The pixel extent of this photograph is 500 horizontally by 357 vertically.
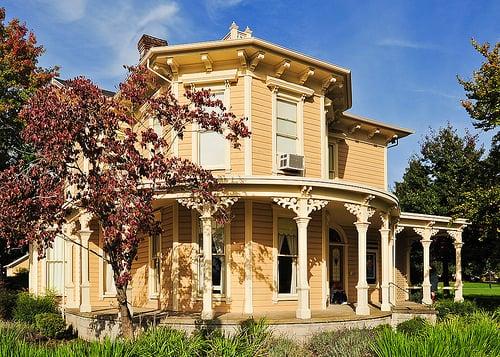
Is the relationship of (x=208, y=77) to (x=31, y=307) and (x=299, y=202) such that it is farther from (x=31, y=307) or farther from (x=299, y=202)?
(x=31, y=307)

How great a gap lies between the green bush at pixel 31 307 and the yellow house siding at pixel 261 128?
905cm

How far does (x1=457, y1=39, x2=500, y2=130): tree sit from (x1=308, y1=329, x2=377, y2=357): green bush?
9670mm

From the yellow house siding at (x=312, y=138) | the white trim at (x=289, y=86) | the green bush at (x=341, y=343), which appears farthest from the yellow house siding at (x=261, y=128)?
the green bush at (x=341, y=343)

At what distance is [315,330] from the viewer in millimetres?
13609

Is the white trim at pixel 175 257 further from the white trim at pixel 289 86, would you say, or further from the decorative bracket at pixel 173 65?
the white trim at pixel 289 86

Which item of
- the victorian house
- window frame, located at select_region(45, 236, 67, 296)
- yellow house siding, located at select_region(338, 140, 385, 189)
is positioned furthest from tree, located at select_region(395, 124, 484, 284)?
window frame, located at select_region(45, 236, 67, 296)

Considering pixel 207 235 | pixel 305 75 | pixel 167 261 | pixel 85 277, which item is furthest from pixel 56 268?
pixel 305 75

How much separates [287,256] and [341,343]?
574 centimetres

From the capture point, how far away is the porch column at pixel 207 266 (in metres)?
13.9

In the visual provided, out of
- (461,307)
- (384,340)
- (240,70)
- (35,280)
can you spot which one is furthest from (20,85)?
(384,340)

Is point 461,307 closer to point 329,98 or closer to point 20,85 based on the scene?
point 329,98

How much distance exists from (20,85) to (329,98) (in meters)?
15.6

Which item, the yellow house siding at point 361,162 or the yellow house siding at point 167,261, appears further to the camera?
the yellow house siding at point 361,162

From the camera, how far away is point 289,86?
16766mm
